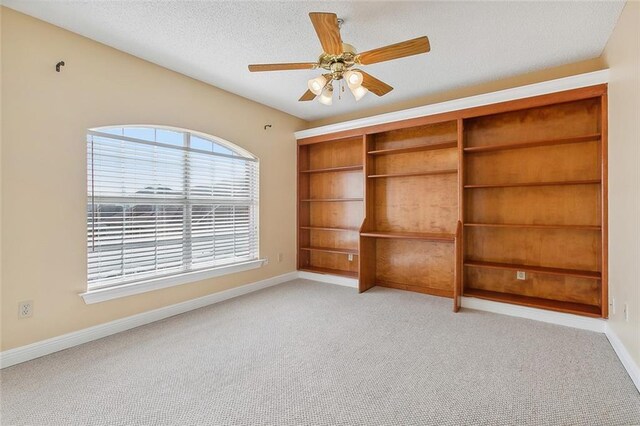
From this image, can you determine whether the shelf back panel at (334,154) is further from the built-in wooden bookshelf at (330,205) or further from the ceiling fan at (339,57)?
the ceiling fan at (339,57)

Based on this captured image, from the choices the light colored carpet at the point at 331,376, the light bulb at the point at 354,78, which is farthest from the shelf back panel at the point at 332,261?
the light bulb at the point at 354,78

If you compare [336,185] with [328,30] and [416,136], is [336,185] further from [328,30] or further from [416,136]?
[328,30]

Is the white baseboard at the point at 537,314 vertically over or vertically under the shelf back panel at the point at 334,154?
under

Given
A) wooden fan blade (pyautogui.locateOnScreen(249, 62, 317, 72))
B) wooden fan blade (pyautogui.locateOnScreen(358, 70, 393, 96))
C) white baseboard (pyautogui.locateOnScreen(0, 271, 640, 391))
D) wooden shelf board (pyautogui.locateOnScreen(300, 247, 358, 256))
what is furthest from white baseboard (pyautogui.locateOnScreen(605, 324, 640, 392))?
wooden fan blade (pyautogui.locateOnScreen(249, 62, 317, 72))

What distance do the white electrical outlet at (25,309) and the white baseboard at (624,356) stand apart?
164 inches

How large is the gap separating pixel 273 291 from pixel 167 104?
8.40ft

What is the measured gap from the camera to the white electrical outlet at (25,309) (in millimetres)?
2180

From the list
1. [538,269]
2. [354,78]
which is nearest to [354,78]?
[354,78]

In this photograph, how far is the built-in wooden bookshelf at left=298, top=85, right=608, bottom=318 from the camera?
2885mm

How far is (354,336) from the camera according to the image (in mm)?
2594

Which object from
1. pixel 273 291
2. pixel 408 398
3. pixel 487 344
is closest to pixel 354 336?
pixel 408 398

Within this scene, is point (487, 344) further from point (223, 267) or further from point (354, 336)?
point (223, 267)

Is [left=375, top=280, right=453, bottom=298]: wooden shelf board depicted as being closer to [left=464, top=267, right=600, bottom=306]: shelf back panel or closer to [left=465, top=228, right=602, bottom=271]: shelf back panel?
[left=464, top=267, right=600, bottom=306]: shelf back panel

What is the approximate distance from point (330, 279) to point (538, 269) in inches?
100
